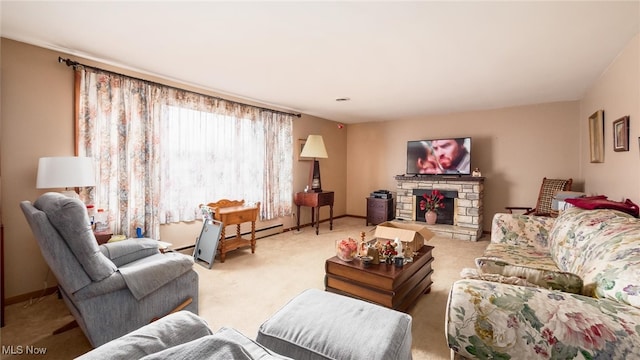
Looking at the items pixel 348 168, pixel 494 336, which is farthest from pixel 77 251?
pixel 348 168

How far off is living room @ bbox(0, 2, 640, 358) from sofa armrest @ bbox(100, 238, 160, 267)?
1.08 m

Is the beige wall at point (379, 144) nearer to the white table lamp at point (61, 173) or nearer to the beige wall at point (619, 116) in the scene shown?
the beige wall at point (619, 116)

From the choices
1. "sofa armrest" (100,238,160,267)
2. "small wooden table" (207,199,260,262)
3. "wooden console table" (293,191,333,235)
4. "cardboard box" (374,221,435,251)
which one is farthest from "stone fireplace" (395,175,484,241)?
"sofa armrest" (100,238,160,267)

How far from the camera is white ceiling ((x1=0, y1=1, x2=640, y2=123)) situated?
1954 mm

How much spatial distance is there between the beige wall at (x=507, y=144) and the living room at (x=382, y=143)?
16 mm

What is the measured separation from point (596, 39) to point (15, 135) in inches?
197

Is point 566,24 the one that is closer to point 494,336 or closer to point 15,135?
point 494,336

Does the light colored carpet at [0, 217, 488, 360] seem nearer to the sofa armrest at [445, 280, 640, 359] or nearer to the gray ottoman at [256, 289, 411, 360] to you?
the gray ottoman at [256, 289, 411, 360]

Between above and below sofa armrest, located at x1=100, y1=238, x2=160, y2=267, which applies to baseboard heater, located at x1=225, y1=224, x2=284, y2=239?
below

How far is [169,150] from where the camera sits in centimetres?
355

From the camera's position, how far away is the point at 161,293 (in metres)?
1.99

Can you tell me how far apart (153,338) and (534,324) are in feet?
4.17

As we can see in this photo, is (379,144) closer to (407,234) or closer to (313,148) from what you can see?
(313,148)

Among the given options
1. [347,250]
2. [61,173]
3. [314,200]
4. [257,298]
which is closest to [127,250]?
[61,173]
